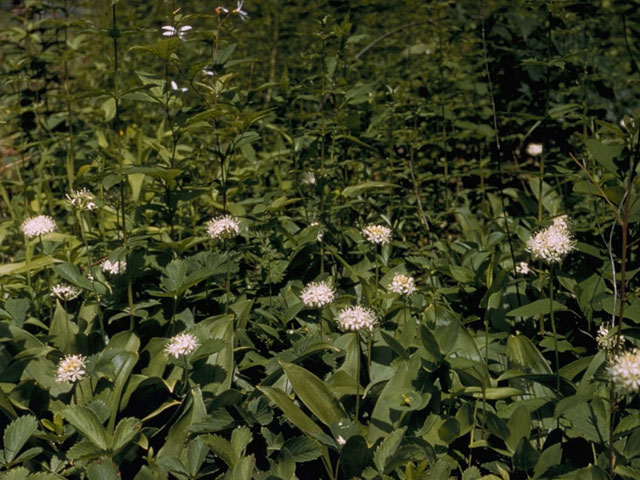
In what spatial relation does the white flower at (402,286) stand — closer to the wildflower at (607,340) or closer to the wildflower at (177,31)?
the wildflower at (607,340)

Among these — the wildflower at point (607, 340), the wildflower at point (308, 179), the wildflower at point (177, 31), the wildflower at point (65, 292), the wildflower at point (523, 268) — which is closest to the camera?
the wildflower at point (607, 340)

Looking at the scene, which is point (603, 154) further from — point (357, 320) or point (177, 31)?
point (177, 31)

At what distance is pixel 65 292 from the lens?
7.06 ft

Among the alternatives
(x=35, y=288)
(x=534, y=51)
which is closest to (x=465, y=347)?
(x=35, y=288)

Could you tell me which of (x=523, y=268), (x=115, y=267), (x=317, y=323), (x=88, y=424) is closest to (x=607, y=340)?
(x=523, y=268)

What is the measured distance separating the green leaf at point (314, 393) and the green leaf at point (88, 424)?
1.61 ft

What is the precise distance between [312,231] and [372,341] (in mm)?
498

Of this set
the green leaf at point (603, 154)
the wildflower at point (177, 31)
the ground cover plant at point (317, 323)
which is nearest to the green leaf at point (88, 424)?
the ground cover plant at point (317, 323)

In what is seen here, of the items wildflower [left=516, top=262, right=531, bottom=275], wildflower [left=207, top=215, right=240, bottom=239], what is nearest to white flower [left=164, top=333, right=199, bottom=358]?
wildflower [left=207, top=215, right=240, bottom=239]

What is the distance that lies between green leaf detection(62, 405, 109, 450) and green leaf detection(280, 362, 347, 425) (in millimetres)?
→ 489

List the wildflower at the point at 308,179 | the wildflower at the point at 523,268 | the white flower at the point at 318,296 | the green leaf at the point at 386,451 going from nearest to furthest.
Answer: the green leaf at the point at 386,451
the white flower at the point at 318,296
the wildflower at the point at 523,268
the wildflower at the point at 308,179

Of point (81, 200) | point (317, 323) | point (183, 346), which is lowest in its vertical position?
point (317, 323)

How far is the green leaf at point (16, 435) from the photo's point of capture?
5.39 feet

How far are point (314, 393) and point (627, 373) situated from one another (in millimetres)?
829
